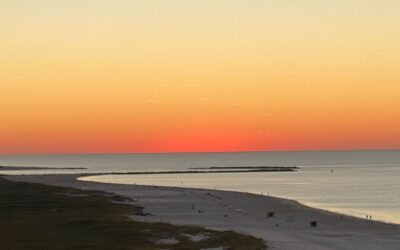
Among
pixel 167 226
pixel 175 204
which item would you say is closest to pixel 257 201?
pixel 175 204

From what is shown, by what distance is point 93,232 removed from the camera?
56781 millimetres

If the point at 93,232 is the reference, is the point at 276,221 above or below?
above

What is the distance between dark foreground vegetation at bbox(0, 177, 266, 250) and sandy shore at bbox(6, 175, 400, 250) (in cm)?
335

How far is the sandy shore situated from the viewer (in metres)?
53.0

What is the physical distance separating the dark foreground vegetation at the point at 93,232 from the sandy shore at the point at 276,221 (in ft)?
11.0

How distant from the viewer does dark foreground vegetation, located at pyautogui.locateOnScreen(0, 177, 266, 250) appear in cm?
4903

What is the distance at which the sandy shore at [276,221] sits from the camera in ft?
174

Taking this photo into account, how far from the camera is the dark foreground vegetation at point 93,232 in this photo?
49.0m

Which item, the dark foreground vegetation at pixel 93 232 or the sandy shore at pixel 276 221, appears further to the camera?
the sandy shore at pixel 276 221

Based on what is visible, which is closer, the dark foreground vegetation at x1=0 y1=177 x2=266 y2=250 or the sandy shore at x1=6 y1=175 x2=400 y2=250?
the dark foreground vegetation at x1=0 y1=177 x2=266 y2=250

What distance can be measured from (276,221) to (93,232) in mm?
21418

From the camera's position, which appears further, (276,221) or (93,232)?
(276,221)

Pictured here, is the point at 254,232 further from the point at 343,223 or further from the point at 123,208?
the point at 123,208

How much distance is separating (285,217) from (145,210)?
18.2 m
